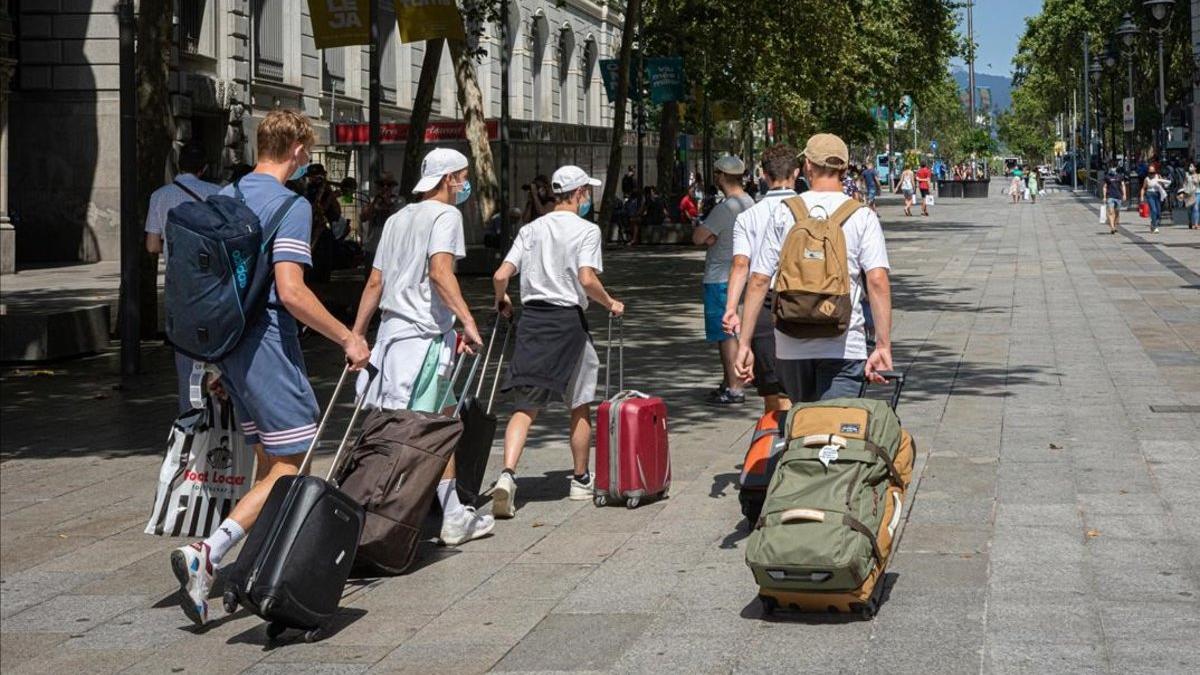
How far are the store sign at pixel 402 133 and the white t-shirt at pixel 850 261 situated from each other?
1020 inches

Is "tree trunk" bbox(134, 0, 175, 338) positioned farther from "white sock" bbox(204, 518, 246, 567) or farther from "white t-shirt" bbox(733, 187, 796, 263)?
"white sock" bbox(204, 518, 246, 567)

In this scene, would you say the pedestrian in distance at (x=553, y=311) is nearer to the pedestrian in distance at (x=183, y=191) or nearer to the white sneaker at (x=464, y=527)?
the white sneaker at (x=464, y=527)

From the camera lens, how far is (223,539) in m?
6.46

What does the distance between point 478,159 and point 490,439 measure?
23795 mm

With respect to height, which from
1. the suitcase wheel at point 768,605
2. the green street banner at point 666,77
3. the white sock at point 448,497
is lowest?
the suitcase wheel at point 768,605

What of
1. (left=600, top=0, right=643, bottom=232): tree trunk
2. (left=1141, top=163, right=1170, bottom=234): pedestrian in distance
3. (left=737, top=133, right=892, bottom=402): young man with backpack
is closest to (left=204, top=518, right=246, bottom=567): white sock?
(left=737, top=133, right=892, bottom=402): young man with backpack

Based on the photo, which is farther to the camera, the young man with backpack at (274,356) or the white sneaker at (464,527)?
the white sneaker at (464,527)

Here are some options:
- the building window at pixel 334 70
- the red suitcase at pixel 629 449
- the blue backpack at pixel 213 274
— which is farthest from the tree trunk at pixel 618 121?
the blue backpack at pixel 213 274

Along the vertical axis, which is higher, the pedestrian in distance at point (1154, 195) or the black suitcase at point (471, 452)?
the pedestrian in distance at point (1154, 195)

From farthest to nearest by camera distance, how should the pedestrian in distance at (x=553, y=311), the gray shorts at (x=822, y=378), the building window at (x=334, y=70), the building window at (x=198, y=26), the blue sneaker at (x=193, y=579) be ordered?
the building window at (x=334, y=70) → the building window at (x=198, y=26) → the pedestrian in distance at (x=553, y=311) → the gray shorts at (x=822, y=378) → the blue sneaker at (x=193, y=579)

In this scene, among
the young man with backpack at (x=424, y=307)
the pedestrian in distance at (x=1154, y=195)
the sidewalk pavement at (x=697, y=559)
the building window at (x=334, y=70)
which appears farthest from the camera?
the building window at (x=334, y=70)

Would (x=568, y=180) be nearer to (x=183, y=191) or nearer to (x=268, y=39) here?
(x=183, y=191)

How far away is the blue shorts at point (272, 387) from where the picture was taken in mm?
6371

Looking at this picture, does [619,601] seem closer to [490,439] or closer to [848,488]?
[848,488]
